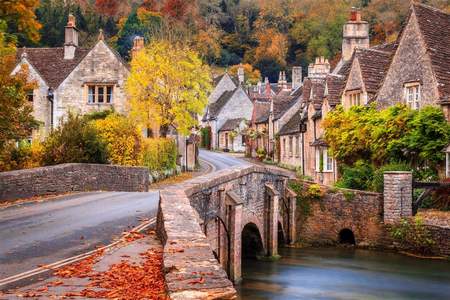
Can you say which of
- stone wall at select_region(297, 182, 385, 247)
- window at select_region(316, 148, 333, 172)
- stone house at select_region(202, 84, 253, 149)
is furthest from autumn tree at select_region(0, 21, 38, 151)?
stone house at select_region(202, 84, 253, 149)

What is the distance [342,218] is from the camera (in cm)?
3650

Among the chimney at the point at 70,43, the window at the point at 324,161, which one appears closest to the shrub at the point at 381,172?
the window at the point at 324,161

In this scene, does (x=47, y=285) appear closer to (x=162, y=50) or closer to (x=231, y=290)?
(x=231, y=290)

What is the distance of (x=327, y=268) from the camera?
2972cm

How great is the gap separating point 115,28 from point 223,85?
2623 centimetres

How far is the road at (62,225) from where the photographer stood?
13.3 metres

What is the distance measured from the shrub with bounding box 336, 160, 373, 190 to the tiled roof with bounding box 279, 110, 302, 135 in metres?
18.0

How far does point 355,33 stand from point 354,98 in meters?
10.7

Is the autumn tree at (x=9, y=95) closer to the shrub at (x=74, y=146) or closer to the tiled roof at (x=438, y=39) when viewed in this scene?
the shrub at (x=74, y=146)

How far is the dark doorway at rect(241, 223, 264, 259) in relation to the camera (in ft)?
105

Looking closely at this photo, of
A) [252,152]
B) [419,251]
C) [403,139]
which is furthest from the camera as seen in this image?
[252,152]

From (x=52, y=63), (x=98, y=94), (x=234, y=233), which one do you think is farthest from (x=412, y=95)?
(x=52, y=63)

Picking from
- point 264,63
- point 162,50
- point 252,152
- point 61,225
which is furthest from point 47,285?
point 264,63

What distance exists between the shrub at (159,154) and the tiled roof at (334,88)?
1060cm
